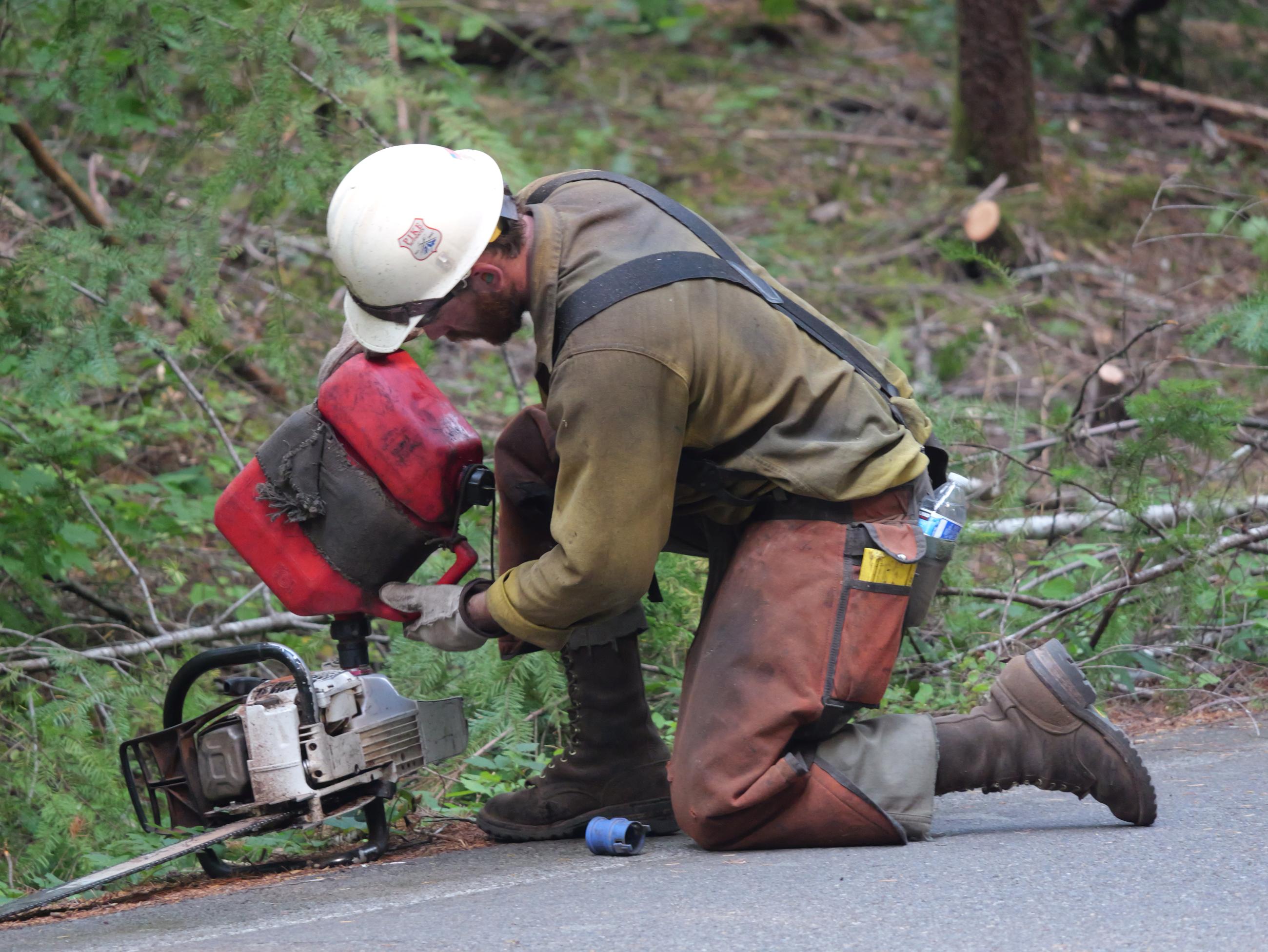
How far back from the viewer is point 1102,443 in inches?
208

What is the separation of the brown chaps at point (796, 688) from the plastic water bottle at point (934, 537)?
0.06 m

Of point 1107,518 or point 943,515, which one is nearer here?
point 943,515

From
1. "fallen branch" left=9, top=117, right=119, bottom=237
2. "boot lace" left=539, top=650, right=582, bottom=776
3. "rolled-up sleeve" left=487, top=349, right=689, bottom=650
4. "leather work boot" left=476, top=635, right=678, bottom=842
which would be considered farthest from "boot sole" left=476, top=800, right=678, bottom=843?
"fallen branch" left=9, top=117, right=119, bottom=237

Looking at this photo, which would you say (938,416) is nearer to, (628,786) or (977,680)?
(977,680)

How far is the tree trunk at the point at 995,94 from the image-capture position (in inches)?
349

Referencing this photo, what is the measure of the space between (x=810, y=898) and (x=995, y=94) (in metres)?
7.89

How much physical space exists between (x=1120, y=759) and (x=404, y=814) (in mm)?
1799

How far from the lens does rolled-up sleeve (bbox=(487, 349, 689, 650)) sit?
2668 mm

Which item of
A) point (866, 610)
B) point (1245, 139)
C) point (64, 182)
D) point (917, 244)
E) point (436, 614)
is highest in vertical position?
point (64, 182)

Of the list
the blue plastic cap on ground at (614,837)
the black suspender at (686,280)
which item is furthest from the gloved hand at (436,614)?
the black suspender at (686,280)

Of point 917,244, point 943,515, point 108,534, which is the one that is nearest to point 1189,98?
point 917,244

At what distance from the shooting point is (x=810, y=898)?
2391 millimetres

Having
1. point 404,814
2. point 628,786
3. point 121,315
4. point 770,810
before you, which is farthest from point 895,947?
point 121,315

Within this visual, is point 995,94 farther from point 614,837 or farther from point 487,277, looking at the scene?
point 614,837
